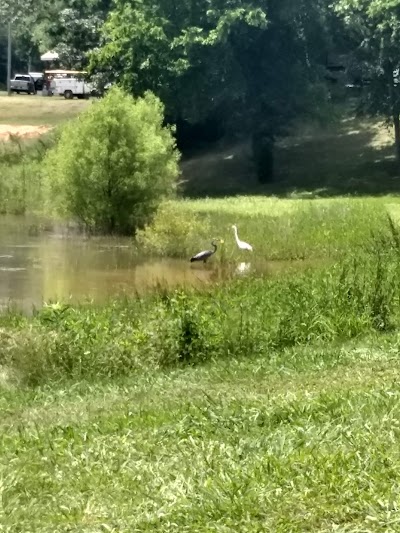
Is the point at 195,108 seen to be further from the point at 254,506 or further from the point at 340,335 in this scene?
the point at 254,506

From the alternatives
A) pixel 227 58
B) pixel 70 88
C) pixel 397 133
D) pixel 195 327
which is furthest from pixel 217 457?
pixel 70 88

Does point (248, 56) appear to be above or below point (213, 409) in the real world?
above

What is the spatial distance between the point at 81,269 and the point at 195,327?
11949 mm

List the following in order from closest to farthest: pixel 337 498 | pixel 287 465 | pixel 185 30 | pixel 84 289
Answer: pixel 337 498 → pixel 287 465 → pixel 84 289 → pixel 185 30

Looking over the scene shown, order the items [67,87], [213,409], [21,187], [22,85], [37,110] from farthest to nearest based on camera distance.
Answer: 1. [22,85]
2. [67,87]
3. [37,110]
4. [21,187]
5. [213,409]

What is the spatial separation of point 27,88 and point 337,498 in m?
66.5

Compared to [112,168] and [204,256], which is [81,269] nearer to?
[204,256]

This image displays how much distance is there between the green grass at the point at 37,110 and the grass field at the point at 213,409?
125ft

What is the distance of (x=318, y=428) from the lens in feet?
21.6

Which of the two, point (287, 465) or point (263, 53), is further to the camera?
point (263, 53)

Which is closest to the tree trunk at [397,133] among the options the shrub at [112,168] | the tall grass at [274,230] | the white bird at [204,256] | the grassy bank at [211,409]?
the tall grass at [274,230]

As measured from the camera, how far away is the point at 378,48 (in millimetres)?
40000

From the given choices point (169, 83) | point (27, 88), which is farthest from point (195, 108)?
point (27, 88)

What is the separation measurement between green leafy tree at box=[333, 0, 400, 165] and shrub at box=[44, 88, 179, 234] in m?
12.6
